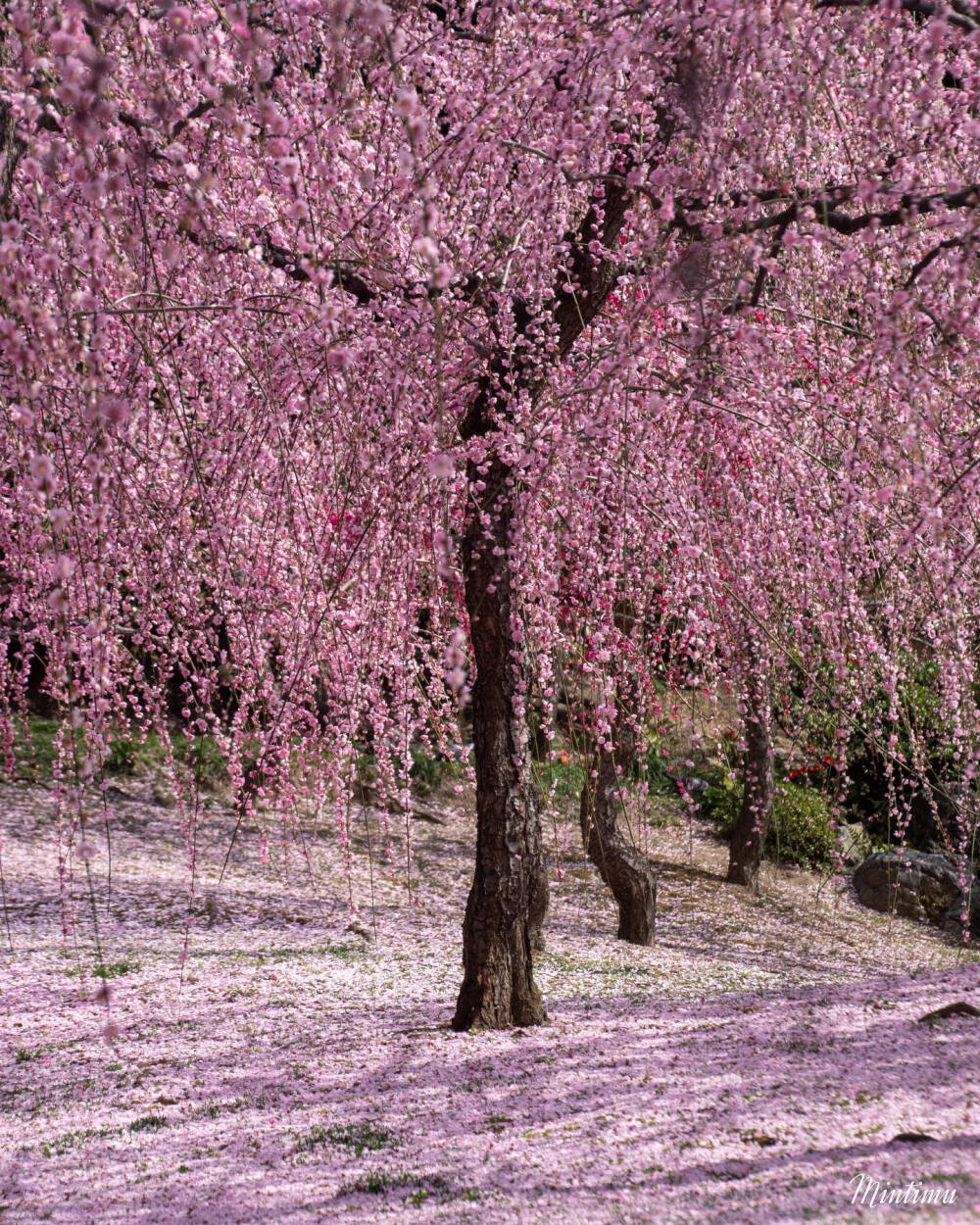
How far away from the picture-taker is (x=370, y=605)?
429 centimetres

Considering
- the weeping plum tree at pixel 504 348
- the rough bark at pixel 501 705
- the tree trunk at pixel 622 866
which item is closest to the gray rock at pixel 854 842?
the tree trunk at pixel 622 866

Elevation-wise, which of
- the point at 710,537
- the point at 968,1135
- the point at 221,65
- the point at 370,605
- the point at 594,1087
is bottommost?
the point at 594,1087

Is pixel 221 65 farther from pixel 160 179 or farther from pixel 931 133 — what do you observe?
pixel 931 133

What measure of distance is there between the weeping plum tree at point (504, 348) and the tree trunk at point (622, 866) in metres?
1.96

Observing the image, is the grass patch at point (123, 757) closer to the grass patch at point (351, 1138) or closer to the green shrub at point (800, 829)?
the green shrub at point (800, 829)

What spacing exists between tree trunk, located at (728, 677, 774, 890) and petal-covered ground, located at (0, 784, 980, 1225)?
1544 mm

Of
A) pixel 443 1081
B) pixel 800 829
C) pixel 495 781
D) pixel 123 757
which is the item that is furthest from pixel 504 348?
pixel 123 757

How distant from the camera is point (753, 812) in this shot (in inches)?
362

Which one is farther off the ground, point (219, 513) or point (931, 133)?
point (931, 133)

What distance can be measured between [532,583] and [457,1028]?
185 cm

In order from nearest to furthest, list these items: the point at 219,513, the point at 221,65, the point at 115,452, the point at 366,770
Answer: the point at 221,65
the point at 115,452
the point at 219,513
the point at 366,770

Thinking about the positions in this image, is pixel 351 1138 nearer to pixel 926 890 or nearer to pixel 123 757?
pixel 926 890

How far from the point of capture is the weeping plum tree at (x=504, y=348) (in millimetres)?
3008

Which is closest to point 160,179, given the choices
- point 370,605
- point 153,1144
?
point 370,605
